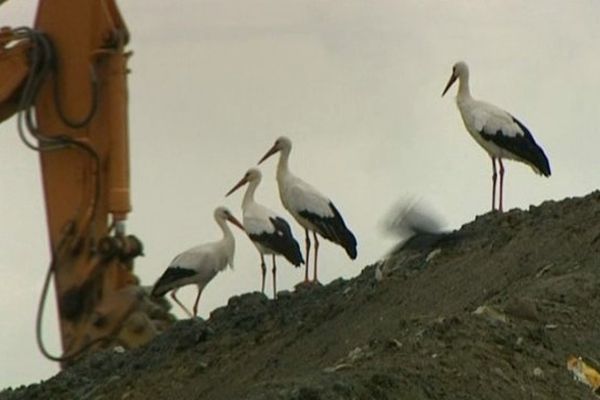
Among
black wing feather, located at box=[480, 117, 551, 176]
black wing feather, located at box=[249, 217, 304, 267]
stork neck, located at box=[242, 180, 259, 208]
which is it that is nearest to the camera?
black wing feather, located at box=[480, 117, 551, 176]

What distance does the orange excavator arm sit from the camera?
Answer: 26.0 meters

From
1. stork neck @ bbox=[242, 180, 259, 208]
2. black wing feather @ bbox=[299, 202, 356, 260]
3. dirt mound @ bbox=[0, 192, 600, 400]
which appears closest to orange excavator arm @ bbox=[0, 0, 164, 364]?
dirt mound @ bbox=[0, 192, 600, 400]

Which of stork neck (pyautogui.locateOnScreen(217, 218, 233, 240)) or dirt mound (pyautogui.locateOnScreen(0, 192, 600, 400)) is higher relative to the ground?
stork neck (pyautogui.locateOnScreen(217, 218, 233, 240))

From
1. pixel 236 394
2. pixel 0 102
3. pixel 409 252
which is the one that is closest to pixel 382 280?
pixel 409 252

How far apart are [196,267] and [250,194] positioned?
1268mm

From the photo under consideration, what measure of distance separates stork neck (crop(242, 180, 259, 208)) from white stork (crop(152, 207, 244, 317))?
0.45 meters

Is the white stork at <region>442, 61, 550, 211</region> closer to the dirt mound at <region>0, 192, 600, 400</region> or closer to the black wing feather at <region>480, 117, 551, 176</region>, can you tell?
the black wing feather at <region>480, 117, 551, 176</region>

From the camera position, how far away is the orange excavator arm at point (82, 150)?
85.2 feet

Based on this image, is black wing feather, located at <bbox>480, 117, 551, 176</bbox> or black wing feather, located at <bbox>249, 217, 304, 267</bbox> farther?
black wing feather, located at <bbox>249, 217, 304, 267</bbox>

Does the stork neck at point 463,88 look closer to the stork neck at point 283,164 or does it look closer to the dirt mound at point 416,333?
the stork neck at point 283,164

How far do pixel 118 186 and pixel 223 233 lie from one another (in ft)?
10.0

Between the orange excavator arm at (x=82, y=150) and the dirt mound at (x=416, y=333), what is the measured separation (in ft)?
3.76

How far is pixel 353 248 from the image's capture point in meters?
26.0

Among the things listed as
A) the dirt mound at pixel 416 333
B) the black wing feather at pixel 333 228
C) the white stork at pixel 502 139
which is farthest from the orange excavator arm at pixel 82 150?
the white stork at pixel 502 139
